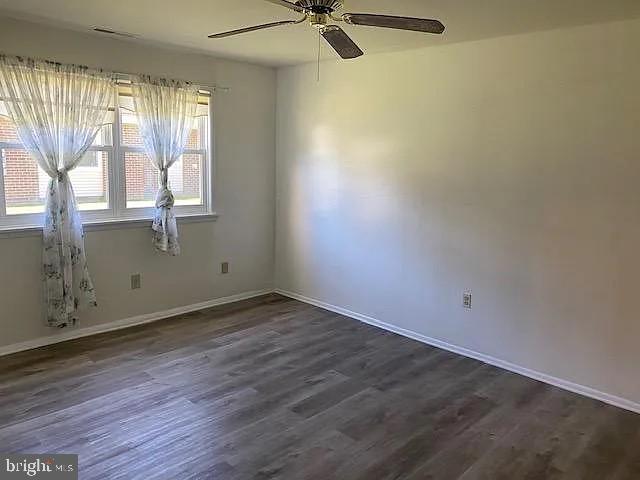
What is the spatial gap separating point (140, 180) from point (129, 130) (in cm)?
41

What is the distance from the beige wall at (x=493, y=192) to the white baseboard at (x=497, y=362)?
4cm

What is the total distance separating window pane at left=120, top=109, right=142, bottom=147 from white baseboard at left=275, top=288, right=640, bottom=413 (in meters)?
2.19

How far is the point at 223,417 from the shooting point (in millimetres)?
2881

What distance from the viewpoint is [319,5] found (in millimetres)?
2191

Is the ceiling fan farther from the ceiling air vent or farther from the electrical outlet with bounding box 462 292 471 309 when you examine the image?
the electrical outlet with bounding box 462 292 471 309

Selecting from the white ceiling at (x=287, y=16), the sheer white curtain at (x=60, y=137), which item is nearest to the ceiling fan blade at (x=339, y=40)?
the white ceiling at (x=287, y=16)

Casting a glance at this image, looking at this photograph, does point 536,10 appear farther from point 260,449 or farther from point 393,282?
point 260,449

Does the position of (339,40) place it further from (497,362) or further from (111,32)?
(497,362)

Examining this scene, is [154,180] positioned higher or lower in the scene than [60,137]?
lower

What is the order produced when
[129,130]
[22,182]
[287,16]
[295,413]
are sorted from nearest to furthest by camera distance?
Result: 1. [295,413]
2. [287,16]
3. [22,182]
4. [129,130]

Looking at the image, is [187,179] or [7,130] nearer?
[7,130]

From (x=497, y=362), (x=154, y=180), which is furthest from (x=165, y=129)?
(x=497, y=362)

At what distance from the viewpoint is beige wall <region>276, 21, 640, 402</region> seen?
3.10 metres

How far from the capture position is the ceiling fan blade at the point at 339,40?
2.33 m
